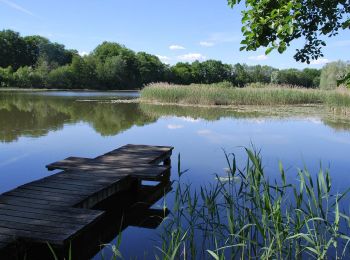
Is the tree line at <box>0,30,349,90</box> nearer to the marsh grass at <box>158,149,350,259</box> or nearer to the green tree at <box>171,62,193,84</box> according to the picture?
the green tree at <box>171,62,193,84</box>

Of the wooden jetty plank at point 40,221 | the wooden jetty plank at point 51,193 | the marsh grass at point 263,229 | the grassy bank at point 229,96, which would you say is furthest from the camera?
the grassy bank at point 229,96

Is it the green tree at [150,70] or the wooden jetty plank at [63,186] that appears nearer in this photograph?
the wooden jetty plank at [63,186]

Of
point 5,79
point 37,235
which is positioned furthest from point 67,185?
point 5,79

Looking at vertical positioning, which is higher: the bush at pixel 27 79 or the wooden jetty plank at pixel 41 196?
the bush at pixel 27 79

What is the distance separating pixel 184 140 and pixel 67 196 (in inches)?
217

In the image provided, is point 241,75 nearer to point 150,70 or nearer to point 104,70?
point 150,70

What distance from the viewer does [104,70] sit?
5928 centimetres

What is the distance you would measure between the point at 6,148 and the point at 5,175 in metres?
2.26

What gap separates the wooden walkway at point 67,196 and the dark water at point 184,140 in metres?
0.49

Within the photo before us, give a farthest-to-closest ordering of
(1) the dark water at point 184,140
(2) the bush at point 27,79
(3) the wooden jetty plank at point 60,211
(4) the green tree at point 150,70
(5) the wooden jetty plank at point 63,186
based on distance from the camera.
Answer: (4) the green tree at point 150,70, (2) the bush at point 27,79, (1) the dark water at point 184,140, (5) the wooden jetty plank at point 63,186, (3) the wooden jetty plank at point 60,211

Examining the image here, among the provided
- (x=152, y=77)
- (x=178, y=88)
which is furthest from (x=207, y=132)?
(x=152, y=77)

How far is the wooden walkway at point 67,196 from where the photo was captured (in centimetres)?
303

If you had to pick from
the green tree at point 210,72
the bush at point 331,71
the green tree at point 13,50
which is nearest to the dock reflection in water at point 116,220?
the bush at point 331,71

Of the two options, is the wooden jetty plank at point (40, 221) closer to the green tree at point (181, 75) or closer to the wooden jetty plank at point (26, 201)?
the wooden jetty plank at point (26, 201)
